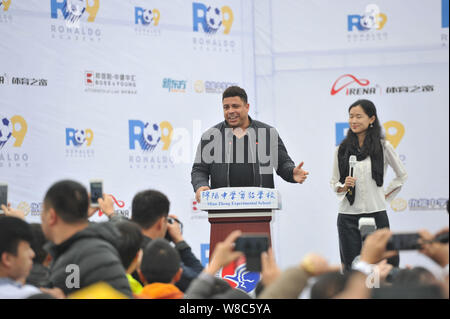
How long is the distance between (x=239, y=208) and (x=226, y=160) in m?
0.46

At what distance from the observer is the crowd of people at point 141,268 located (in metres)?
1.66

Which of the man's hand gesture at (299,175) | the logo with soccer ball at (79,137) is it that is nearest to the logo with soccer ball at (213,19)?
the logo with soccer ball at (79,137)

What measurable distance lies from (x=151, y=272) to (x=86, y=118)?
3843 millimetres

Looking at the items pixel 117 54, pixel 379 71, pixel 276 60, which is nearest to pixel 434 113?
pixel 379 71

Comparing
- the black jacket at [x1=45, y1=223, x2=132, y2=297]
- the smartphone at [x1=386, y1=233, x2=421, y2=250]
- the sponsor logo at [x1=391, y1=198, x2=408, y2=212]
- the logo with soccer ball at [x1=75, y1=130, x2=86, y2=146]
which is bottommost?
the sponsor logo at [x1=391, y1=198, x2=408, y2=212]

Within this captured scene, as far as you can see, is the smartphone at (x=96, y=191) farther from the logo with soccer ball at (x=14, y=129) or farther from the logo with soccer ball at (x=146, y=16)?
the logo with soccer ball at (x=146, y=16)

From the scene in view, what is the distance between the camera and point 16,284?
202 cm

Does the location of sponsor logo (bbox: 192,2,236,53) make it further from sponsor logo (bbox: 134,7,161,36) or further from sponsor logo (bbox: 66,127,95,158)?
sponsor logo (bbox: 66,127,95,158)

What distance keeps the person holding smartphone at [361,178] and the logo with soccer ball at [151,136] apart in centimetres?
240

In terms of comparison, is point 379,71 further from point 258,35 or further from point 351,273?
point 351,273

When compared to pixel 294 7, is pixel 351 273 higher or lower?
lower

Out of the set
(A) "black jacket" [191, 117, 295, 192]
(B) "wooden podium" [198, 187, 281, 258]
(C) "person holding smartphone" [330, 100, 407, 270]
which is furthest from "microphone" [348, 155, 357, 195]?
(B) "wooden podium" [198, 187, 281, 258]

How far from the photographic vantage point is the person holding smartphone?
424 cm

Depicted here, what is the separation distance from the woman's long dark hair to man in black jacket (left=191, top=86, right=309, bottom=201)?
0.48 m
